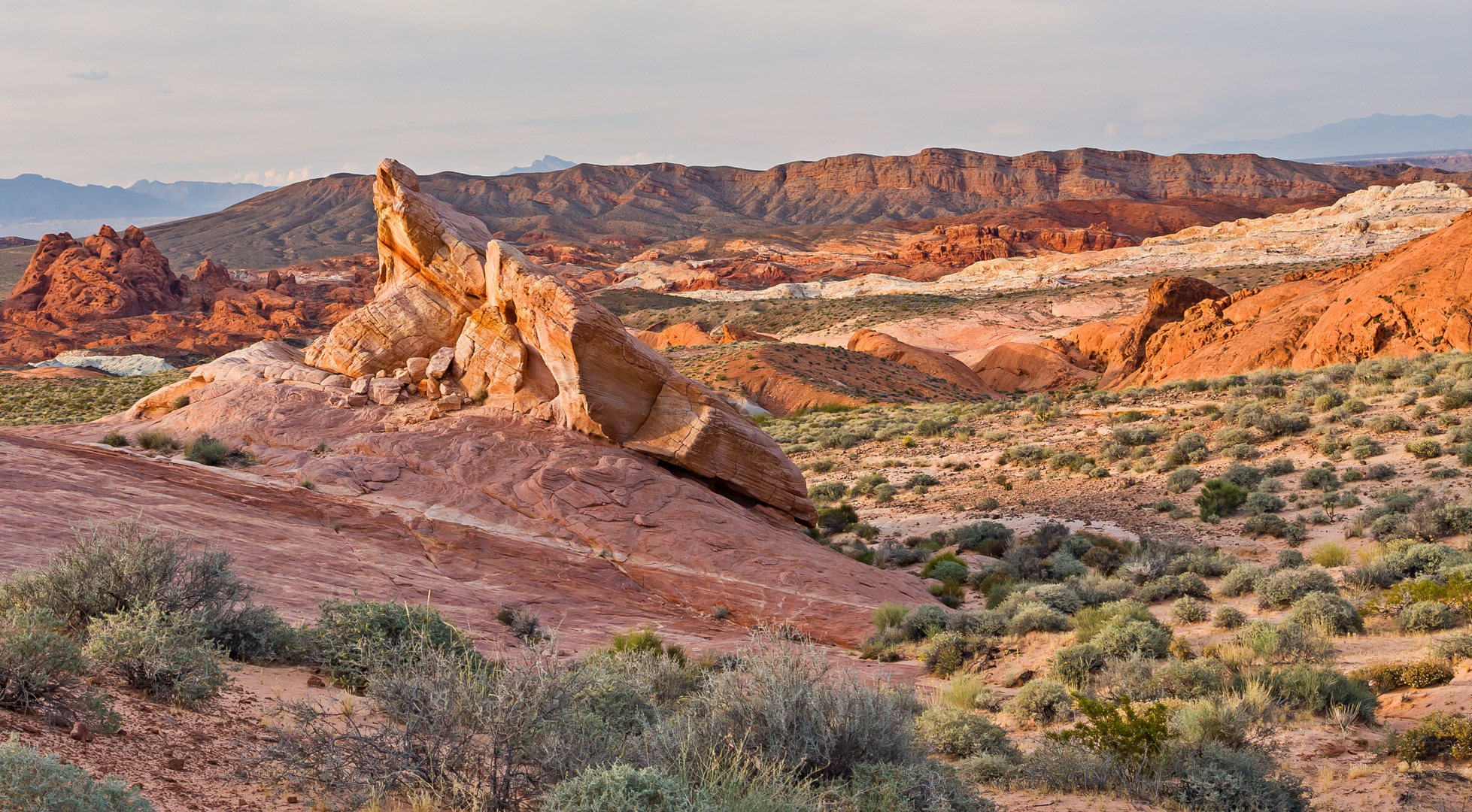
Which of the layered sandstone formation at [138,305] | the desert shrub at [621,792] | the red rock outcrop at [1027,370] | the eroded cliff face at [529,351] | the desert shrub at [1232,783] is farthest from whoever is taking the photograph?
the layered sandstone formation at [138,305]

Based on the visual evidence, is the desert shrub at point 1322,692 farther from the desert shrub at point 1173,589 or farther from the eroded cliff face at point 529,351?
the eroded cliff face at point 529,351

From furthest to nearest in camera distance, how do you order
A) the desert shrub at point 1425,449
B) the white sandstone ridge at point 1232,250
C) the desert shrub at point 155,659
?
the white sandstone ridge at point 1232,250 → the desert shrub at point 1425,449 → the desert shrub at point 155,659

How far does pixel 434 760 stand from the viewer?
15.6ft

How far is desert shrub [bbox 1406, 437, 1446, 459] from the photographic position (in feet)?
54.6

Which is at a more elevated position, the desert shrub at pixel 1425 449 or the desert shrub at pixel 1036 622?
the desert shrub at pixel 1425 449

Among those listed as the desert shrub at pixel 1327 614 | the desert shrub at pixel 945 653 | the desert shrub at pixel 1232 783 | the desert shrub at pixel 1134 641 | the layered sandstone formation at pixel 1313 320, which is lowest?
the desert shrub at pixel 945 653

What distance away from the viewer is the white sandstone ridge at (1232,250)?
238ft

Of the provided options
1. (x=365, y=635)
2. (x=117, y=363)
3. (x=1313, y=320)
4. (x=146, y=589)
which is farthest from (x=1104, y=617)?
(x=117, y=363)

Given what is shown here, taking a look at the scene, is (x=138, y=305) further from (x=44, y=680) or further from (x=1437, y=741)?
(x=1437, y=741)

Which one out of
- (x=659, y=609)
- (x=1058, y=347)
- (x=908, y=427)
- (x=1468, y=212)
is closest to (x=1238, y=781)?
→ (x=659, y=609)

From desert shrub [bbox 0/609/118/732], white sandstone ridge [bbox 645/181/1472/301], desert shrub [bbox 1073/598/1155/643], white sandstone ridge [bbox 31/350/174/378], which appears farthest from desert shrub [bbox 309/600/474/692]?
white sandstone ridge [bbox 645/181/1472/301]

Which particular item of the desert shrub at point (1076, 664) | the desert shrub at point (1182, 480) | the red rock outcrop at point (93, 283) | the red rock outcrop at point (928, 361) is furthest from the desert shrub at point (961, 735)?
the red rock outcrop at point (93, 283)

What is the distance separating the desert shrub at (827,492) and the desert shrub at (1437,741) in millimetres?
16436

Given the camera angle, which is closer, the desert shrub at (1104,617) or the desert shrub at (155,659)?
the desert shrub at (155,659)
